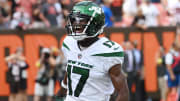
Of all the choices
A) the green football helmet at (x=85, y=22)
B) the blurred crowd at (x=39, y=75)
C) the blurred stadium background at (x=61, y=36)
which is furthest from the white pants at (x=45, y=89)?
the green football helmet at (x=85, y=22)

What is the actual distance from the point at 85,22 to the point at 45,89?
6714 mm

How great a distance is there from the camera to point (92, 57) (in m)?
4.27

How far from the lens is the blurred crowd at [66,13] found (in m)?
11.8

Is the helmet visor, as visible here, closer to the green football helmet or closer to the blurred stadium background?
the green football helmet

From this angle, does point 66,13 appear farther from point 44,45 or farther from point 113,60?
point 113,60

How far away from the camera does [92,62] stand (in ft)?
14.0

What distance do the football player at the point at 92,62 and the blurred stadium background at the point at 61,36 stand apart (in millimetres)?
6606

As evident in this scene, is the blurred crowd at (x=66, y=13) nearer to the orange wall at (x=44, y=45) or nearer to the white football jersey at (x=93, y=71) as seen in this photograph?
the orange wall at (x=44, y=45)

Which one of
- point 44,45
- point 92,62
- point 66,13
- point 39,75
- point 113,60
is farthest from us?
point 66,13

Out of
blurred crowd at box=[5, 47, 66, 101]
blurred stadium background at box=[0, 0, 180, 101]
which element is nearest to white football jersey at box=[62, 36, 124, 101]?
blurred crowd at box=[5, 47, 66, 101]

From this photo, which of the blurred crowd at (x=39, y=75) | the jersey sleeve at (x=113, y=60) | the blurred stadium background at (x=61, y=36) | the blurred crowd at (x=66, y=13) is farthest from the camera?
the blurred crowd at (x=66, y=13)

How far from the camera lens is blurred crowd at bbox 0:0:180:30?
1184cm

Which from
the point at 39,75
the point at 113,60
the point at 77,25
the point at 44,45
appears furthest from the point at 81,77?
the point at 44,45

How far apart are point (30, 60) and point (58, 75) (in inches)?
46.4
